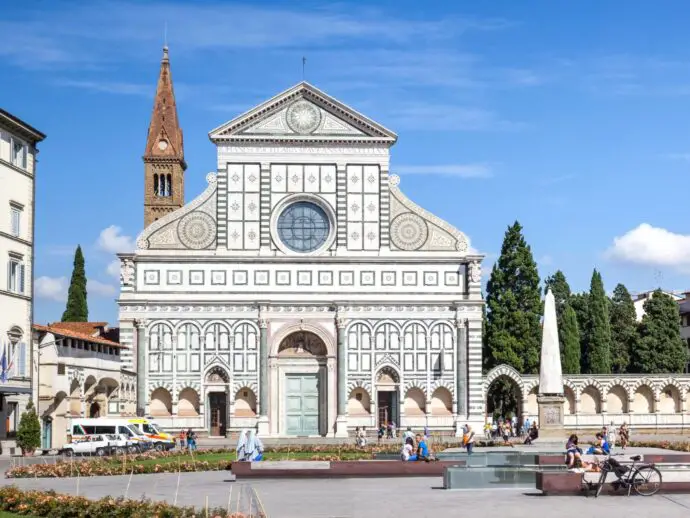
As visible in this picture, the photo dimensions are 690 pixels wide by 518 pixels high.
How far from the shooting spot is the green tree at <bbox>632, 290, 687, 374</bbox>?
76.2 meters

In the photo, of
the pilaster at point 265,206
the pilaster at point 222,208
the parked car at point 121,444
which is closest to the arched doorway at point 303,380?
the pilaster at point 265,206

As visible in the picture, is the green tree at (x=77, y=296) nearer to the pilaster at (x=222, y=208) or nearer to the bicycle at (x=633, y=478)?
the pilaster at (x=222, y=208)

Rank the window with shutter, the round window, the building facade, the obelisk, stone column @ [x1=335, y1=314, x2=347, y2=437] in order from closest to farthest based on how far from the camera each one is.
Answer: the obelisk < the building facade < the window with shutter < stone column @ [x1=335, y1=314, x2=347, y2=437] < the round window

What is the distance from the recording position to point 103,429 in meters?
48.2

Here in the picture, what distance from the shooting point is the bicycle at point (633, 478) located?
83.2 ft

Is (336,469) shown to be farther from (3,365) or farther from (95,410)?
(95,410)

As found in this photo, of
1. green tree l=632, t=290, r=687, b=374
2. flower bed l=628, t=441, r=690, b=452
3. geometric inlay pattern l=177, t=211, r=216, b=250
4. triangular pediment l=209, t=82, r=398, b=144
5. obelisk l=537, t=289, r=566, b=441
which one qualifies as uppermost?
triangular pediment l=209, t=82, r=398, b=144

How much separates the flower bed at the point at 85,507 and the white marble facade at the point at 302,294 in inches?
1446

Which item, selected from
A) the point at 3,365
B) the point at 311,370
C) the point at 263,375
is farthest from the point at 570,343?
the point at 3,365

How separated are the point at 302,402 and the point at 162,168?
22429 mm

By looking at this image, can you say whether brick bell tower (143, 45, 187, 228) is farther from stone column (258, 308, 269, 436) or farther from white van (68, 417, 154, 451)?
white van (68, 417, 154, 451)

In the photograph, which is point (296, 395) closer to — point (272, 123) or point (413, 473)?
point (272, 123)

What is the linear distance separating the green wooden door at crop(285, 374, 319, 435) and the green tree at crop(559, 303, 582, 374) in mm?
20419

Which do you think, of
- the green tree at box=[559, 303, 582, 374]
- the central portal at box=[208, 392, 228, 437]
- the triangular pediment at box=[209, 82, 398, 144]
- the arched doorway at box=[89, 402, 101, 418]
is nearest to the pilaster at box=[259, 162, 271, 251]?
the triangular pediment at box=[209, 82, 398, 144]
